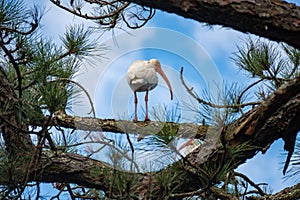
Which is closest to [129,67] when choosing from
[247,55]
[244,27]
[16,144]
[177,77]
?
[177,77]

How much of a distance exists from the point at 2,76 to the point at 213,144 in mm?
627

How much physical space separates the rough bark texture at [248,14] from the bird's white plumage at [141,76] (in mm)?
856

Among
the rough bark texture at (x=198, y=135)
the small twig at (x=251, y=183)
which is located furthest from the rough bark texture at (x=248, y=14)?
the small twig at (x=251, y=183)

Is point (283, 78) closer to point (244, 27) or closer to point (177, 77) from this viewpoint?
point (177, 77)

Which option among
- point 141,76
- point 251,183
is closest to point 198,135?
point 251,183

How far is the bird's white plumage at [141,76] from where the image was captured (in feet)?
6.43

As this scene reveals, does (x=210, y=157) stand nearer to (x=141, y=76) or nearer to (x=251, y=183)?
(x=251, y=183)

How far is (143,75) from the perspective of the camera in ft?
6.43

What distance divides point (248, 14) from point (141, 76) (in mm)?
899

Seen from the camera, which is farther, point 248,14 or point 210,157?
point 210,157

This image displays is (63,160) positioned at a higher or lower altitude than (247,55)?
lower

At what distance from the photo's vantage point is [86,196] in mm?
1641

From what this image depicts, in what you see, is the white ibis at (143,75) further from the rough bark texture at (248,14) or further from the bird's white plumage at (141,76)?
the rough bark texture at (248,14)

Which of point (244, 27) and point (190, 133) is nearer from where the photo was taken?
point (244, 27)
